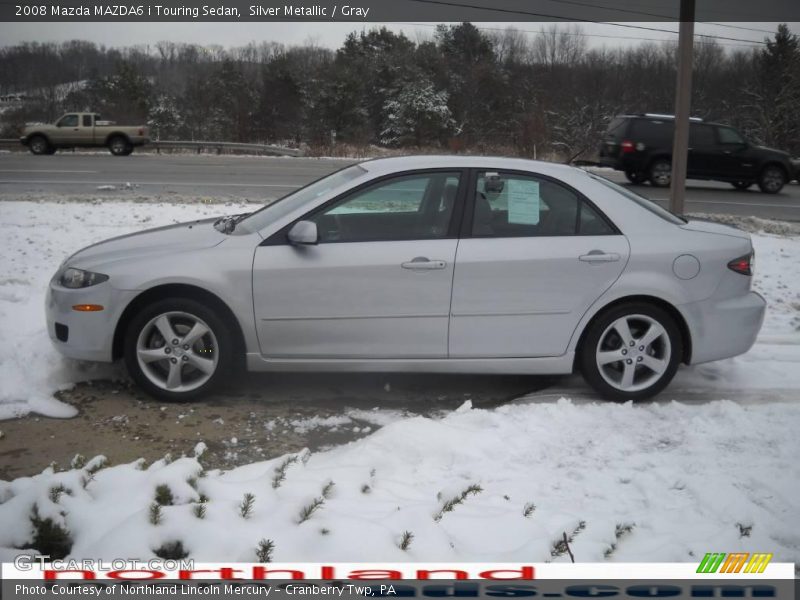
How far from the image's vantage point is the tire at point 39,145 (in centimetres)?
2756

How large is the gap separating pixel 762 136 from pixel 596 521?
40119mm

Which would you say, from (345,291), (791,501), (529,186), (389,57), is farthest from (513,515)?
(389,57)

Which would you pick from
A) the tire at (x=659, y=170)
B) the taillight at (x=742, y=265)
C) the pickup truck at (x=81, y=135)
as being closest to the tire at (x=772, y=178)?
the tire at (x=659, y=170)

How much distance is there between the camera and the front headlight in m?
4.89

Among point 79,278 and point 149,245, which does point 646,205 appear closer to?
point 149,245

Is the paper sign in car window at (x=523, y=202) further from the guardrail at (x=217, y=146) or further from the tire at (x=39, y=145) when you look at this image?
the tire at (x=39, y=145)

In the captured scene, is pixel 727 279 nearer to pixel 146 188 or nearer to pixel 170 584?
pixel 170 584

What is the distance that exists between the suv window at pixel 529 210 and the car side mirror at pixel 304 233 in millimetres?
1017

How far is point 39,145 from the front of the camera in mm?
27625

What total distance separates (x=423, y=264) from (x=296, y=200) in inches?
44.3

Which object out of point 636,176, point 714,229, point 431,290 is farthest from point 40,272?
point 636,176

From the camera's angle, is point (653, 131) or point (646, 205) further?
point (653, 131)

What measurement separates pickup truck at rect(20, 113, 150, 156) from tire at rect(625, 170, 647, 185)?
17.6 m

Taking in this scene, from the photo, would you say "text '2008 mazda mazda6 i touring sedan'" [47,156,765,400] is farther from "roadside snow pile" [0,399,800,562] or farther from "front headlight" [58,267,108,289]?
"roadside snow pile" [0,399,800,562]
